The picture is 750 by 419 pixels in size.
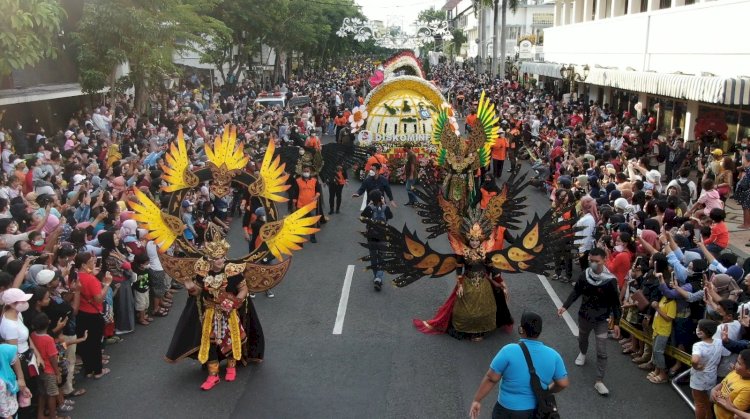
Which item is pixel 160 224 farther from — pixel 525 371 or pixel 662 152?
pixel 662 152

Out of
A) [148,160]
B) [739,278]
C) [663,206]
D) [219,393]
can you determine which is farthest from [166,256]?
[148,160]

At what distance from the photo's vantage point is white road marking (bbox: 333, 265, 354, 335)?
880cm

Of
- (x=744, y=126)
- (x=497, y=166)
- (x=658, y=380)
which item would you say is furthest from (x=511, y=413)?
(x=744, y=126)

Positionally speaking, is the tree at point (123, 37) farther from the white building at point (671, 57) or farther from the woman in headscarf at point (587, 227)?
the white building at point (671, 57)

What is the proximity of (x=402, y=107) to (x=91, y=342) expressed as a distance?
1315 cm

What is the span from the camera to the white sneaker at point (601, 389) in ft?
22.8

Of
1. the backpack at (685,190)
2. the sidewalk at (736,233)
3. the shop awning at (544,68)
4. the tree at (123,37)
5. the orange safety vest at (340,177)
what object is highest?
the tree at (123,37)

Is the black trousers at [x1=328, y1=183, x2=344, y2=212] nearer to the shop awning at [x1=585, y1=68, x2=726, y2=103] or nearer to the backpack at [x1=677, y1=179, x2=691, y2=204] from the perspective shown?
the backpack at [x1=677, y1=179, x2=691, y2=204]

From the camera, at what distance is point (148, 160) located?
14.5 meters

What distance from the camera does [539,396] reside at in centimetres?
484

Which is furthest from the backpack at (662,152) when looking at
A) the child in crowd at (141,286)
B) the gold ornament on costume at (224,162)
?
the child in crowd at (141,286)

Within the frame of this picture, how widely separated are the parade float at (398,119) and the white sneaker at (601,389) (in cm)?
1193

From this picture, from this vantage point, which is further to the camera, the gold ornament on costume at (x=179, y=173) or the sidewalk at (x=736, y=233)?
the sidewalk at (x=736, y=233)

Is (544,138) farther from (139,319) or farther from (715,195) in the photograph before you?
(139,319)
